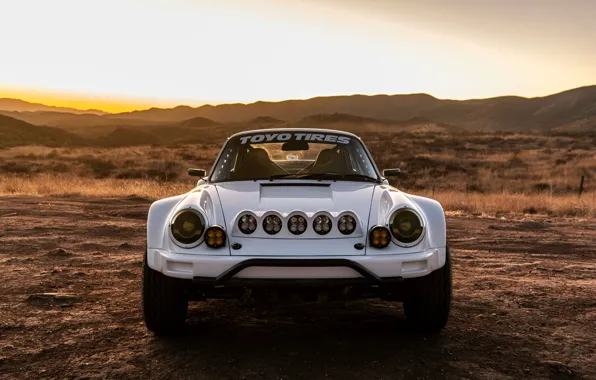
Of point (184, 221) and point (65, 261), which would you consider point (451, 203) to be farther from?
point (184, 221)

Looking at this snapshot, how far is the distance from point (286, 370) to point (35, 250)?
220 inches

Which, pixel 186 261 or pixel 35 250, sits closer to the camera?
pixel 186 261

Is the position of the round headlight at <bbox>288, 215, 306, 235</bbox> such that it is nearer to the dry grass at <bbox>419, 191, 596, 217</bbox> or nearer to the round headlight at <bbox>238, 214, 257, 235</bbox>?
the round headlight at <bbox>238, 214, 257, 235</bbox>

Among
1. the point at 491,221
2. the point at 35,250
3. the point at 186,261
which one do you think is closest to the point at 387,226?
the point at 186,261

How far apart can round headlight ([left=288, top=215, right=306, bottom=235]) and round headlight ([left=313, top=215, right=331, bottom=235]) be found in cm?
8

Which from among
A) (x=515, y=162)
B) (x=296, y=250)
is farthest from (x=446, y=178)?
(x=296, y=250)

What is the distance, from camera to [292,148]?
18.8ft

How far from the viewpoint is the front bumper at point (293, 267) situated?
3.52 m

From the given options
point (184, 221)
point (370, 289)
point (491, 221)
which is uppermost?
point (184, 221)

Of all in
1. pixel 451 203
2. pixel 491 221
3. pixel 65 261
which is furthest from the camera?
pixel 451 203

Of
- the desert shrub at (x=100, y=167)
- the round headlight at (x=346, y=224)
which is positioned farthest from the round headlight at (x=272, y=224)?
the desert shrub at (x=100, y=167)

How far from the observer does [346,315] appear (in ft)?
15.6

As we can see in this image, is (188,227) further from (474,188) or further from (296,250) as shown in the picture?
(474,188)

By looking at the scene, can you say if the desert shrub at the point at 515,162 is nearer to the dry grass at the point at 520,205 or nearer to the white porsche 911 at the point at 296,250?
the dry grass at the point at 520,205
